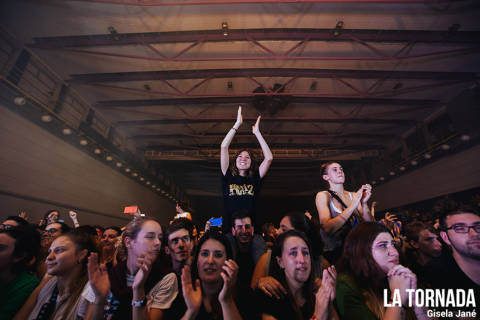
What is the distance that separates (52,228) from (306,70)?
699cm

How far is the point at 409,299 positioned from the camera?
1.34 meters

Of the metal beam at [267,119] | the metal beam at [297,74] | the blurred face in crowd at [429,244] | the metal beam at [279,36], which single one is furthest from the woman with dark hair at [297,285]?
the metal beam at [267,119]

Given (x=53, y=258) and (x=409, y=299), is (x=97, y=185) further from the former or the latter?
(x=409, y=299)

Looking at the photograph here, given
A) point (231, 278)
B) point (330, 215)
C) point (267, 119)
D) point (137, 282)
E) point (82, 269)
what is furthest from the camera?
point (267, 119)

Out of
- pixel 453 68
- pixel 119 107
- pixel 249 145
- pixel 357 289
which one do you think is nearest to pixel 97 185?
pixel 119 107

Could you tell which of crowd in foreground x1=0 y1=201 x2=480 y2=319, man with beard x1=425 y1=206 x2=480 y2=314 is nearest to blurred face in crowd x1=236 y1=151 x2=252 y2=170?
crowd in foreground x1=0 y1=201 x2=480 y2=319

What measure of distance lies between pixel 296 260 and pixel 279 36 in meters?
5.17

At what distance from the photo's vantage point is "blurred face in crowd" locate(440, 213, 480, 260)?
1.78 metres

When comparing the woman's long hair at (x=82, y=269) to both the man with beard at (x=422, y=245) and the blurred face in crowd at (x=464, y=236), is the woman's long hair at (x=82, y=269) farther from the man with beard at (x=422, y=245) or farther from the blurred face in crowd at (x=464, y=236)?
the man with beard at (x=422, y=245)

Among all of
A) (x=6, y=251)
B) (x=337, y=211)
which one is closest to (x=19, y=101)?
(x=6, y=251)

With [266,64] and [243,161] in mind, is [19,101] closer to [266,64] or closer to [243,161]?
[243,161]

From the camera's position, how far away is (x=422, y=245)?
2688 mm

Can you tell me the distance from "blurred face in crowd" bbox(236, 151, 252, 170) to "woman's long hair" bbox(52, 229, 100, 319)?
1907 millimetres

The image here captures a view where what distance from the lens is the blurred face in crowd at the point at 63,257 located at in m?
1.93
